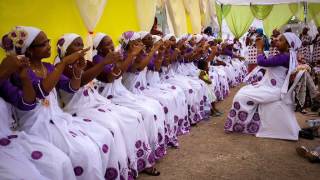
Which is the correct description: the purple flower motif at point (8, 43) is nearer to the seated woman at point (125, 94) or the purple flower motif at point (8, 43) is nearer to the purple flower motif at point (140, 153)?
the seated woman at point (125, 94)

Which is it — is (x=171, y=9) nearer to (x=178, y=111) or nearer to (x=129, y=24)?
(x=129, y=24)

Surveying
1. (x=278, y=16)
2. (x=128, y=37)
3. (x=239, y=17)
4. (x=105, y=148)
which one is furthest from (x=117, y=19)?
(x=278, y=16)

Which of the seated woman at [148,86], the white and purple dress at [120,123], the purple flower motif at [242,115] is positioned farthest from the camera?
the purple flower motif at [242,115]

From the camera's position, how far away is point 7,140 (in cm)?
194

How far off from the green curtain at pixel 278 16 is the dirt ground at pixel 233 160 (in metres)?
9.64

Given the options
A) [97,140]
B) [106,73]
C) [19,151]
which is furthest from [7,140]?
[106,73]

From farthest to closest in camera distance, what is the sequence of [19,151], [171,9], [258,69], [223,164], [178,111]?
[171,9], [258,69], [178,111], [223,164], [19,151]

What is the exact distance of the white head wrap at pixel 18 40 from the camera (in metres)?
2.22

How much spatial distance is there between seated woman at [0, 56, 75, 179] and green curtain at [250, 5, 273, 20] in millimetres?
11680

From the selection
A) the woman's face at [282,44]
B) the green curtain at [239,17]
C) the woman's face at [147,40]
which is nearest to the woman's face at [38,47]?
the woman's face at [147,40]

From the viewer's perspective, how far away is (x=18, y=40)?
7.26 feet

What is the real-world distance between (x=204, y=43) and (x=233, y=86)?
9.35 feet

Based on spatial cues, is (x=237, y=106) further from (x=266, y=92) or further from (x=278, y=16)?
(x=278, y=16)

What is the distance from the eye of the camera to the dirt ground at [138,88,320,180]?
3.08 m
